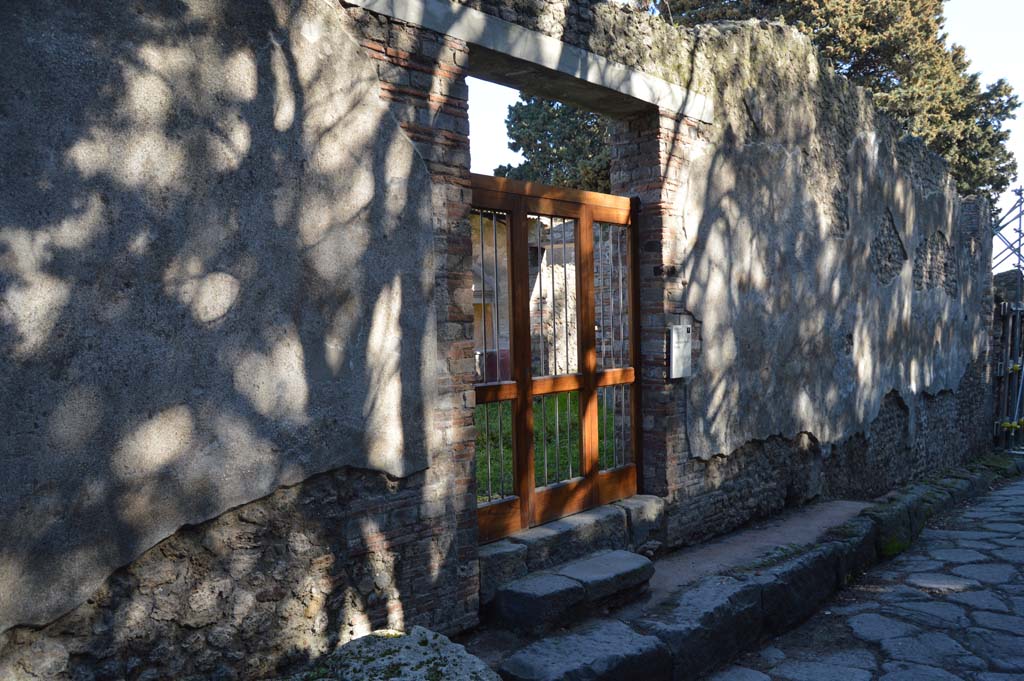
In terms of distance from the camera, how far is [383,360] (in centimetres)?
316

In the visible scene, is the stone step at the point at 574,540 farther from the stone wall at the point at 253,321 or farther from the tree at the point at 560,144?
the tree at the point at 560,144

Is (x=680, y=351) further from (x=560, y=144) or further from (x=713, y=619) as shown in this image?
(x=560, y=144)

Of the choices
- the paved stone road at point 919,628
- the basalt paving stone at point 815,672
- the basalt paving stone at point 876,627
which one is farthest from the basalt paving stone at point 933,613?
the basalt paving stone at point 815,672

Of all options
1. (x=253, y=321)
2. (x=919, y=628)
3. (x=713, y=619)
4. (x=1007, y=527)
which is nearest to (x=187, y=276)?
(x=253, y=321)

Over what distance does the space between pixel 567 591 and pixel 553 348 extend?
136 cm

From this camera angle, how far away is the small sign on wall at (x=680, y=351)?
468 cm

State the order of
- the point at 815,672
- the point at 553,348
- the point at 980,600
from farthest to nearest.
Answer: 1. the point at 980,600
2. the point at 553,348
3. the point at 815,672

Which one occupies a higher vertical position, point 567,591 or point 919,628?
point 567,591

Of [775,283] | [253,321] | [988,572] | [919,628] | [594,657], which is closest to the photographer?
[253,321]

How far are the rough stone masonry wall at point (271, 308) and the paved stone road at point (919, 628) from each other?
1.75 meters

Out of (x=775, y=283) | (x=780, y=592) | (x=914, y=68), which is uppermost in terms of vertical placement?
(x=914, y=68)

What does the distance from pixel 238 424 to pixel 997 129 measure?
20.1m

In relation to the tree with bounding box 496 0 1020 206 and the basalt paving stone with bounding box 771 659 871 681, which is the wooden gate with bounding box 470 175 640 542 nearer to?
the basalt paving stone with bounding box 771 659 871 681

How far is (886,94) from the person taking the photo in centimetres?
1587
